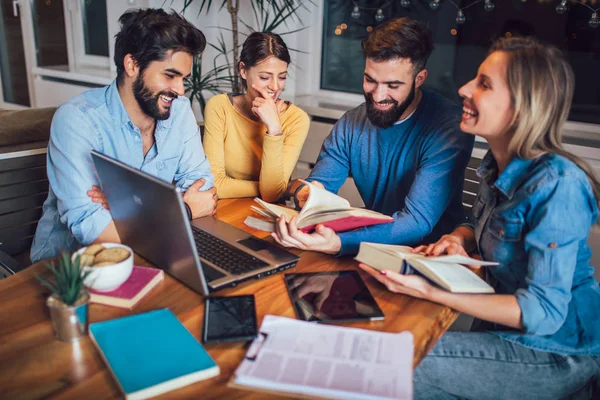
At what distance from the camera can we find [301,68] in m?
3.39

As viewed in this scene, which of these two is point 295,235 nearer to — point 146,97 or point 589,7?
point 146,97

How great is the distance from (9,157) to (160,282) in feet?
3.32

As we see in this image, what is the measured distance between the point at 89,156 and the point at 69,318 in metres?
0.61

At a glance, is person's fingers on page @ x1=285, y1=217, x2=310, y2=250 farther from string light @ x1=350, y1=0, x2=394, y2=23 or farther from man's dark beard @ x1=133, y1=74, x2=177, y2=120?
string light @ x1=350, y1=0, x2=394, y2=23

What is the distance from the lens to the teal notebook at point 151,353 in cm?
85

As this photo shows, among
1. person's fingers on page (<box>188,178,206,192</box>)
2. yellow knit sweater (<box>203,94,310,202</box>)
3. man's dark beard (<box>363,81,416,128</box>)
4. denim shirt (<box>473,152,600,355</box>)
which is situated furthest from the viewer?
yellow knit sweater (<box>203,94,310,202</box>)

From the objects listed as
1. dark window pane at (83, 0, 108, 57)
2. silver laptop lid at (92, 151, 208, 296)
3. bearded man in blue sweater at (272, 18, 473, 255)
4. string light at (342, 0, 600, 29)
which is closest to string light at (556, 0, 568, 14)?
string light at (342, 0, 600, 29)

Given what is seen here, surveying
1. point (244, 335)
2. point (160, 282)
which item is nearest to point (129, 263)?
point (160, 282)

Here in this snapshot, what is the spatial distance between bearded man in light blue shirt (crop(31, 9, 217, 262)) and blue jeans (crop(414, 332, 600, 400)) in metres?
0.80

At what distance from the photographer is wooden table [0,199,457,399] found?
0.86m

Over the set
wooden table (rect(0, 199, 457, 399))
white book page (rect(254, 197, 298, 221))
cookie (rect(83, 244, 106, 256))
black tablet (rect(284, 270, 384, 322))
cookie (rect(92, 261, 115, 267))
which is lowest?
wooden table (rect(0, 199, 457, 399))

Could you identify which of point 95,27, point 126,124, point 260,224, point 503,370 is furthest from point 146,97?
point 95,27

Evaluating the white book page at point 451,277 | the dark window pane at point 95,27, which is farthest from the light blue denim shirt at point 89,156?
the dark window pane at point 95,27

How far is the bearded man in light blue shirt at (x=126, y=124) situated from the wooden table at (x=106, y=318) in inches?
11.7
